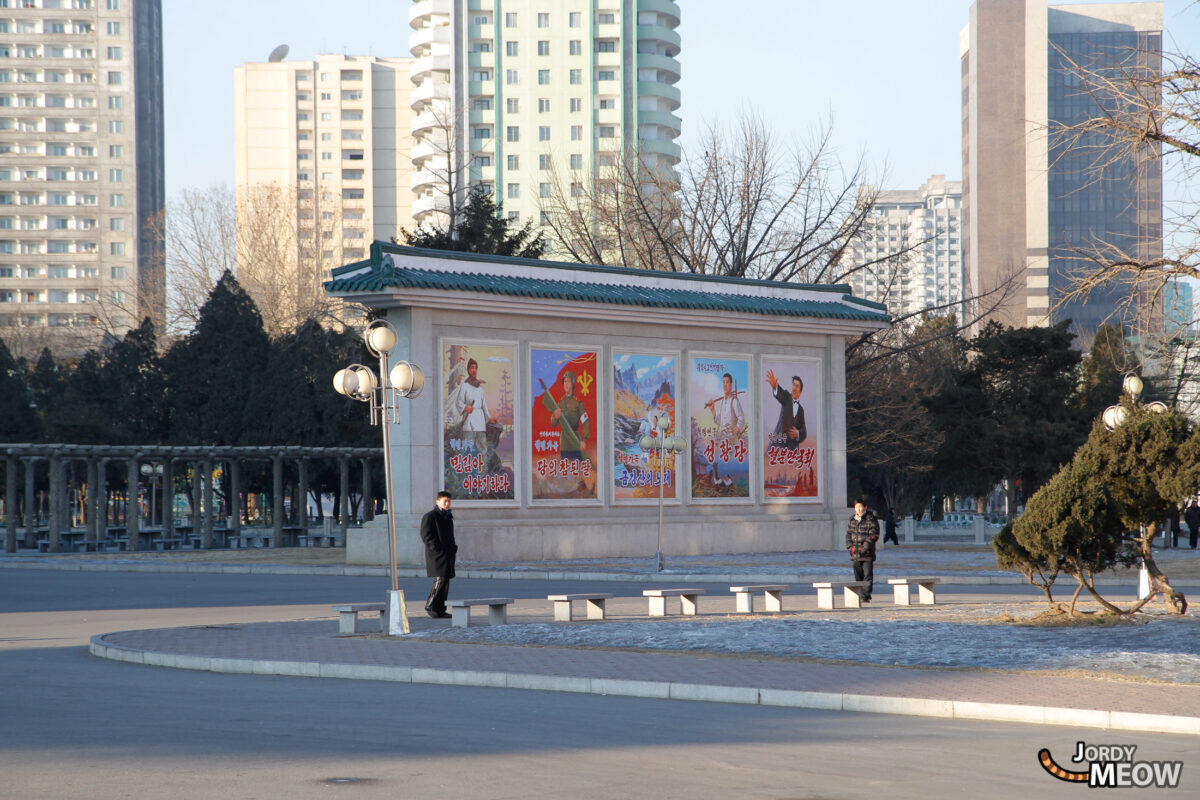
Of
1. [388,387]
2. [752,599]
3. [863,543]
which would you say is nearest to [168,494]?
[388,387]

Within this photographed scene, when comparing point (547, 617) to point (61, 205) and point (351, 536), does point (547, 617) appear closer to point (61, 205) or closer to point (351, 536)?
point (351, 536)

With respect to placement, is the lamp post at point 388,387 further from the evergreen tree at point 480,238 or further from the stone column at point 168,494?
the evergreen tree at point 480,238

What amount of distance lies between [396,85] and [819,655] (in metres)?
137

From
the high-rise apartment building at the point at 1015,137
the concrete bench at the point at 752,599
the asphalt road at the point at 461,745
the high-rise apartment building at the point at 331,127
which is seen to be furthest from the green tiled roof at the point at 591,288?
the high-rise apartment building at the point at 1015,137

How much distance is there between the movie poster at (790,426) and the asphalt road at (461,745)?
24.3 m

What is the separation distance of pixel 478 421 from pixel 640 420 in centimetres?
463

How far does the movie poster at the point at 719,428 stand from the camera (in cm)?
3488

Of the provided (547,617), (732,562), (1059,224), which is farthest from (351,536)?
(1059,224)

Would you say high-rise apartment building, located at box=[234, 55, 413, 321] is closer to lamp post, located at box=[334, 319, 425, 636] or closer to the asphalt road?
lamp post, located at box=[334, 319, 425, 636]

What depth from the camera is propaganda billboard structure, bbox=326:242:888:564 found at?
30406mm

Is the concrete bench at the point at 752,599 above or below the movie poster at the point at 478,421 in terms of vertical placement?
below

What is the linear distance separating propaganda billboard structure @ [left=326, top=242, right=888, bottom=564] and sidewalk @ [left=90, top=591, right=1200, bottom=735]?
14.1m

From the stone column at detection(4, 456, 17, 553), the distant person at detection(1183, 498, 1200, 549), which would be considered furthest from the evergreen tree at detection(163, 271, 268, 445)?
the distant person at detection(1183, 498, 1200, 549)

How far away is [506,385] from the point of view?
31.7 meters
